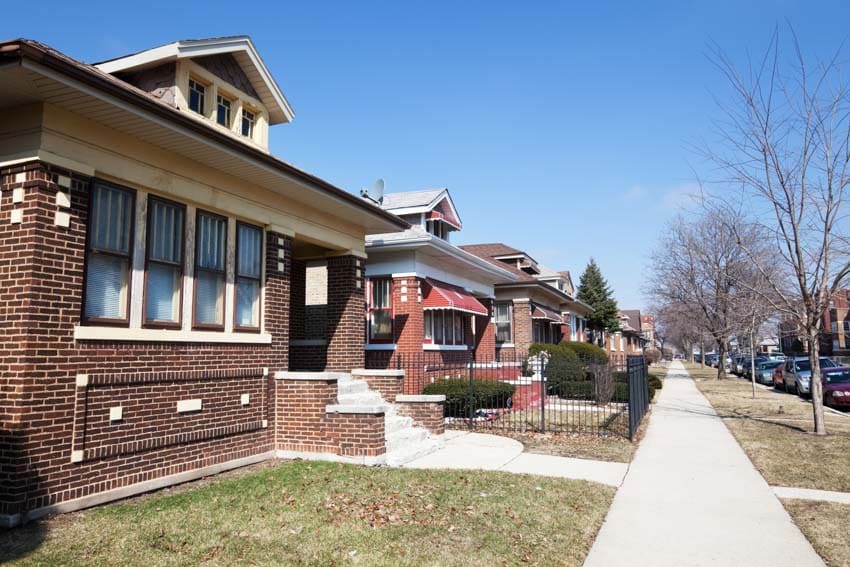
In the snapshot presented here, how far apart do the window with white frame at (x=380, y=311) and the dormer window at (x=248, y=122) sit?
20.8ft

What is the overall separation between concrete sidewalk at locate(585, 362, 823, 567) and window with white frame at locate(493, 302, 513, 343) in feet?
50.7

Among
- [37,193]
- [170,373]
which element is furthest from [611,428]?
[37,193]

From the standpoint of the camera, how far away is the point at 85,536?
5.72 meters

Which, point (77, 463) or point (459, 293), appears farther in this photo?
point (459, 293)

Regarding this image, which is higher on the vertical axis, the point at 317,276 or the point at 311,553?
the point at 317,276

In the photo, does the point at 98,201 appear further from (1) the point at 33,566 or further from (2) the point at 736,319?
(2) the point at 736,319

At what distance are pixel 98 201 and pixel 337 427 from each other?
4753 millimetres

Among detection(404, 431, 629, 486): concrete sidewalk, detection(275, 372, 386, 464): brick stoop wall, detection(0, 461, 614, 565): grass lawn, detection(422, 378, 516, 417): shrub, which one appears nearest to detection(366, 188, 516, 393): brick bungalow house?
detection(422, 378, 516, 417): shrub

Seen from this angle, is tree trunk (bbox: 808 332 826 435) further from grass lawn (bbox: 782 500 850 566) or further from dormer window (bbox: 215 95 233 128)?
dormer window (bbox: 215 95 233 128)

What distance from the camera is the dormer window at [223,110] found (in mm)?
11210

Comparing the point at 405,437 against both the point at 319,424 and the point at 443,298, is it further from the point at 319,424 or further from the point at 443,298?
the point at 443,298

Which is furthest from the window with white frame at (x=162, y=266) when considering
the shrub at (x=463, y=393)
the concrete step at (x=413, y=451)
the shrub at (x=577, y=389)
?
the shrub at (x=577, y=389)

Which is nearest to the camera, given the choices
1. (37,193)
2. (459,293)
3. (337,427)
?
(37,193)

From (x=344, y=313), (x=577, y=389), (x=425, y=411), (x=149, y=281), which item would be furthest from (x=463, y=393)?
(x=149, y=281)
